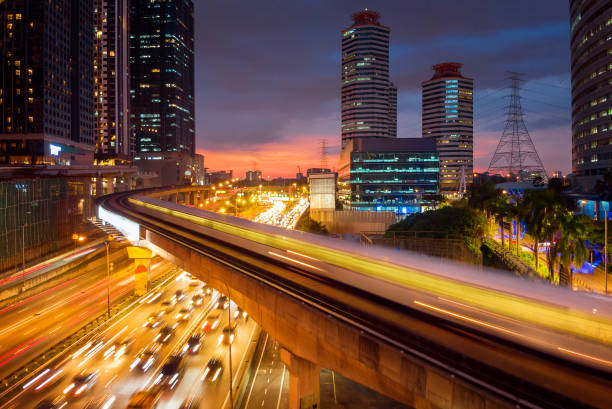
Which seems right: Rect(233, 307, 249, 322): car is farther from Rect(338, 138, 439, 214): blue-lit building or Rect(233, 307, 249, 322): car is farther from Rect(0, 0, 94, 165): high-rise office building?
Rect(0, 0, 94, 165): high-rise office building

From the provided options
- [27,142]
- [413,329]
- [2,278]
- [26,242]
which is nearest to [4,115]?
[27,142]

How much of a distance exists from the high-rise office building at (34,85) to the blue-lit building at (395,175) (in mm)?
97903

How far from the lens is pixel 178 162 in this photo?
193750mm

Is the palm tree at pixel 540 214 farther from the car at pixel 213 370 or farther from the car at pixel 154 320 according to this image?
the car at pixel 154 320

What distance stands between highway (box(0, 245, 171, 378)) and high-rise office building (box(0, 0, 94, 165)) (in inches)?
3518

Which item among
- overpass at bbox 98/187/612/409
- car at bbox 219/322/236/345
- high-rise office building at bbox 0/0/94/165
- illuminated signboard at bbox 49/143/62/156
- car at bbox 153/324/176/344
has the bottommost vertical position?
car at bbox 219/322/236/345

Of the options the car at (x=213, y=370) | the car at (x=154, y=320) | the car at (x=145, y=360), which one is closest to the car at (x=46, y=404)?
the car at (x=145, y=360)

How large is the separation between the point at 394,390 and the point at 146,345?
2104cm

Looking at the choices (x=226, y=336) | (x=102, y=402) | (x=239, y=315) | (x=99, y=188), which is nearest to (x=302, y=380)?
(x=102, y=402)

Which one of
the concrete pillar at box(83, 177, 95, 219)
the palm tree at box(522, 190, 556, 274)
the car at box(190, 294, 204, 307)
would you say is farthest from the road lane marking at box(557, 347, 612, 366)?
the concrete pillar at box(83, 177, 95, 219)

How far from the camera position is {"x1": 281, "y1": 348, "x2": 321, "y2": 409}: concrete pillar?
16203 mm

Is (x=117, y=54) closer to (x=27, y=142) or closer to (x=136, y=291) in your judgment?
(x=27, y=142)

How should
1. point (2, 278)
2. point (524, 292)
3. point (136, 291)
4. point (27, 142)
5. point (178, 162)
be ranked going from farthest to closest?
point (178, 162) → point (27, 142) → point (2, 278) → point (136, 291) → point (524, 292)

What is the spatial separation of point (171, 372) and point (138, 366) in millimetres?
2319
